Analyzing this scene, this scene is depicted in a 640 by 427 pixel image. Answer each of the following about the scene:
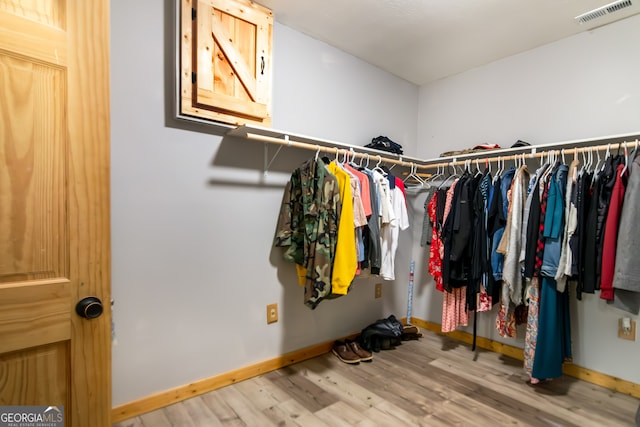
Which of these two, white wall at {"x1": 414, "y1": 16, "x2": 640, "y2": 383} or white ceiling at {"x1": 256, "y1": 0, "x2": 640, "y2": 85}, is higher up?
white ceiling at {"x1": 256, "y1": 0, "x2": 640, "y2": 85}

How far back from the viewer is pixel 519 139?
2553mm

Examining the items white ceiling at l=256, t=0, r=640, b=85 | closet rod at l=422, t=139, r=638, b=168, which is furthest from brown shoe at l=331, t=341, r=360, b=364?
white ceiling at l=256, t=0, r=640, b=85

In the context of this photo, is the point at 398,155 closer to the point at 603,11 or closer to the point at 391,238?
the point at 391,238

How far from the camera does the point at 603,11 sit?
1990 millimetres

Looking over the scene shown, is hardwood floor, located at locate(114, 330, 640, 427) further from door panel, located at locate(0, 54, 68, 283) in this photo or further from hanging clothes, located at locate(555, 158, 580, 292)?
door panel, located at locate(0, 54, 68, 283)

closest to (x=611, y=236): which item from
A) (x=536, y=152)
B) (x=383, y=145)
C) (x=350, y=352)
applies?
(x=536, y=152)

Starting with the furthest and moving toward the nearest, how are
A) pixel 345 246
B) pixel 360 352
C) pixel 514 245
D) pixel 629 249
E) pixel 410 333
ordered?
pixel 410 333 < pixel 360 352 < pixel 514 245 < pixel 345 246 < pixel 629 249

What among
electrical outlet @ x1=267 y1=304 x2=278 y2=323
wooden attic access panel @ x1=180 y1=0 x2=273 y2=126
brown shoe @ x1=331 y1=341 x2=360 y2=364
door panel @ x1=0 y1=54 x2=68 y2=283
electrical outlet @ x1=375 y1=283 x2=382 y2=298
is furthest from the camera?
electrical outlet @ x1=375 y1=283 x2=382 y2=298

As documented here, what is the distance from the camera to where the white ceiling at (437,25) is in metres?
1.99

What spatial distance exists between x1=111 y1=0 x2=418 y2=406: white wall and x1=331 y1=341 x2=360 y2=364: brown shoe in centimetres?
10

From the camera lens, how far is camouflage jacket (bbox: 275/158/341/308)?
1932 millimetres

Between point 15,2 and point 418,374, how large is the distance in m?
2.64

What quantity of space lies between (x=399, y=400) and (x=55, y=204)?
1944 millimetres

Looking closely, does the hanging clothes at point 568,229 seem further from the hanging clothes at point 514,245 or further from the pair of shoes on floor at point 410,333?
the pair of shoes on floor at point 410,333
